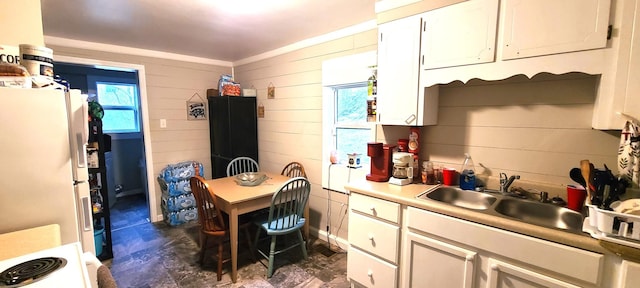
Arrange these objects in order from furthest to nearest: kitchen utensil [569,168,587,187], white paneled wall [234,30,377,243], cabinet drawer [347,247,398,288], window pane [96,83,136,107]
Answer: window pane [96,83,136,107] < white paneled wall [234,30,377,243] < cabinet drawer [347,247,398,288] < kitchen utensil [569,168,587,187]

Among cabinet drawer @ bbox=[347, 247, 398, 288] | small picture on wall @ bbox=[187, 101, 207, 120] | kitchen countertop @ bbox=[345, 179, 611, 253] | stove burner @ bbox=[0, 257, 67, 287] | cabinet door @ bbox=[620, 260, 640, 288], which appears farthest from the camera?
small picture on wall @ bbox=[187, 101, 207, 120]

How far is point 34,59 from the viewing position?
1.35 metres

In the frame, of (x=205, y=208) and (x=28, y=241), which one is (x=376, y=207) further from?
(x=28, y=241)

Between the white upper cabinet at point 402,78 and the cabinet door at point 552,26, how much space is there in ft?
1.65

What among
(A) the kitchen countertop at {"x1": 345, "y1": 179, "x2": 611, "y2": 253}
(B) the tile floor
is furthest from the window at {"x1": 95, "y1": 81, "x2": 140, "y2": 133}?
(A) the kitchen countertop at {"x1": 345, "y1": 179, "x2": 611, "y2": 253}

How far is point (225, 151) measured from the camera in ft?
12.0

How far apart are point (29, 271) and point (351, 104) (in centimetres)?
242

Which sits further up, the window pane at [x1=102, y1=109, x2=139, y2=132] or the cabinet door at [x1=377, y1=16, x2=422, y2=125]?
the cabinet door at [x1=377, y1=16, x2=422, y2=125]

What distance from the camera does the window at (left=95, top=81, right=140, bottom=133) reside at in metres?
4.28

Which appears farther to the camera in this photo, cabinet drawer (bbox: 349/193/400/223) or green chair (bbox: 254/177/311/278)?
green chair (bbox: 254/177/311/278)

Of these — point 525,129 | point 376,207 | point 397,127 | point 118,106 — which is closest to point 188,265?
point 376,207

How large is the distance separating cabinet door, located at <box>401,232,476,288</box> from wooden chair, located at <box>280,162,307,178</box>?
1636 mm

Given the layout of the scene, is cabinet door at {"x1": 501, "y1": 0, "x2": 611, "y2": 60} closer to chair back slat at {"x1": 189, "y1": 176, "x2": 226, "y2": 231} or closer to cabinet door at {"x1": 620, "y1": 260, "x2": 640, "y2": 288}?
cabinet door at {"x1": 620, "y1": 260, "x2": 640, "y2": 288}

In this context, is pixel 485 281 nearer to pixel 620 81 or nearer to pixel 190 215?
pixel 620 81
